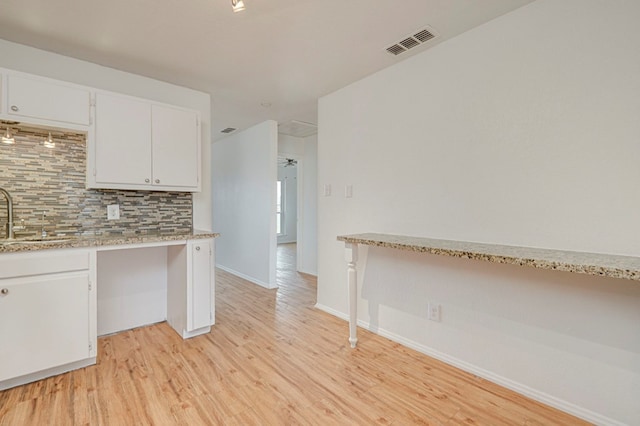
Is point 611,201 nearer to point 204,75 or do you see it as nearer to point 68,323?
point 204,75

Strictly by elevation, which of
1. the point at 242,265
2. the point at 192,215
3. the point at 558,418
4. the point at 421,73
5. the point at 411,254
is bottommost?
the point at 558,418

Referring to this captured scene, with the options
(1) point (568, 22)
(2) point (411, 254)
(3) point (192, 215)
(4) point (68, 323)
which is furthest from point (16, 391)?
(1) point (568, 22)

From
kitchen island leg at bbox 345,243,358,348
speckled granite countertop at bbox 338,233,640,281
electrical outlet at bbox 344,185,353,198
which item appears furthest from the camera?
electrical outlet at bbox 344,185,353,198

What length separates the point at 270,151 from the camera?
4.18 metres

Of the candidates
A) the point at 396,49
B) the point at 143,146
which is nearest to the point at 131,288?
the point at 143,146

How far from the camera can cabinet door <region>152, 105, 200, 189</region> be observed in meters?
2.64

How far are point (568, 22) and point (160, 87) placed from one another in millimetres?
3178

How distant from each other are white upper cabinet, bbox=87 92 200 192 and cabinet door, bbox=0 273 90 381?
0.81 metres

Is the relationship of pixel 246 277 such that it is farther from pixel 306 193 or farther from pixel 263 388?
pixel 263 388

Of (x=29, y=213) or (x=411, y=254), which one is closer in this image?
(x=29, y=213)

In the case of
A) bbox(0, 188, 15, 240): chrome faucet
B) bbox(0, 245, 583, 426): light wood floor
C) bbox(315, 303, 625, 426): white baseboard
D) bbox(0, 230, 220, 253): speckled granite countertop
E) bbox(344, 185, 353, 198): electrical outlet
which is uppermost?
bbox(344, 185, 353, 198): electrical outlet

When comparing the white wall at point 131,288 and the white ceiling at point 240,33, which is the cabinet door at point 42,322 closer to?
the white wall at point 131,288

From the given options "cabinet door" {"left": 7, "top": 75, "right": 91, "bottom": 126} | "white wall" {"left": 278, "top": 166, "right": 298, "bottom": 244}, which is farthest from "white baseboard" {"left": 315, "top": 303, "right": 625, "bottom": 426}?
"white wall" {"left": 278, "top": 166, "right": 298, "bottom": 244}

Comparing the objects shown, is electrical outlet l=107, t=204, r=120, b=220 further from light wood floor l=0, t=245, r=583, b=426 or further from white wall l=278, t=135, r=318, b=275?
white wall l=278, t=135, r=318, b=275
